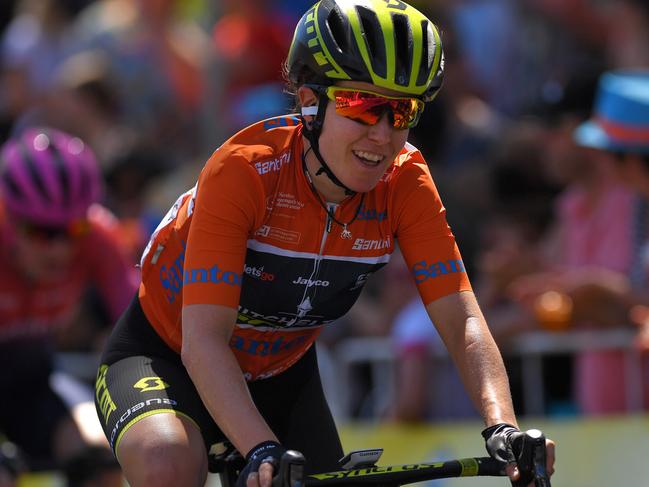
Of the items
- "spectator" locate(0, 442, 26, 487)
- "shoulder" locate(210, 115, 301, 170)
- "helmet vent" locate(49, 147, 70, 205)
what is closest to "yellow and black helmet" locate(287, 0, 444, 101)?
"shoulder" locate(210, 115, 301, 170)

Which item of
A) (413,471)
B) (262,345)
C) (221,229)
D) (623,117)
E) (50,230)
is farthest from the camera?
(50,230)

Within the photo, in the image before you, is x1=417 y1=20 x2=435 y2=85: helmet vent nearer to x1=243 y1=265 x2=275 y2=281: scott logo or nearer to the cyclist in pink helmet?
x1=243 y1=265 x2=275 y2=281: scott logo

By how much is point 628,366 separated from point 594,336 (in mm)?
263

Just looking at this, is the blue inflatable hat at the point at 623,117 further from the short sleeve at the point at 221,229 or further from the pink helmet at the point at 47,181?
the short sleeve at the point at 221,229

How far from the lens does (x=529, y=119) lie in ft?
31.0

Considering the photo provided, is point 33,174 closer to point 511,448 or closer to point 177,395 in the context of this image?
point 177,395

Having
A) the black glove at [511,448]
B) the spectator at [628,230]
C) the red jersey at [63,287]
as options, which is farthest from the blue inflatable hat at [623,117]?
the black glove at [511,448]

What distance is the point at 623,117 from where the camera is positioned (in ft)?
25.0

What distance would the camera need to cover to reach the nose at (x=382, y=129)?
477cm

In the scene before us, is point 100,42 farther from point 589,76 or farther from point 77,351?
point 589,76

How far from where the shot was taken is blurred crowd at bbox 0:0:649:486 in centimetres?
784

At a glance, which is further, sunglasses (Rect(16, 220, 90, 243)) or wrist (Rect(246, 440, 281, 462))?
sunglasses (Rect(16, 220, 90, 243))

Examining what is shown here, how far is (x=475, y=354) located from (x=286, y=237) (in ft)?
2.62

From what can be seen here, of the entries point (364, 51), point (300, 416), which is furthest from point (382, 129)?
point (300, 416)
